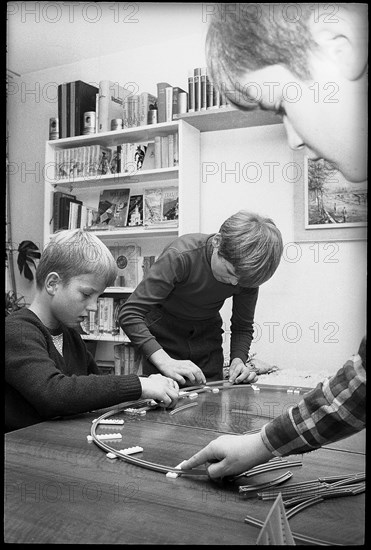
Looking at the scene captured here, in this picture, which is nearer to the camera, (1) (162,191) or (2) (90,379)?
(2) (90,379)

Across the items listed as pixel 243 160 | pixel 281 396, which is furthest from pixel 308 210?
pixel 281 396

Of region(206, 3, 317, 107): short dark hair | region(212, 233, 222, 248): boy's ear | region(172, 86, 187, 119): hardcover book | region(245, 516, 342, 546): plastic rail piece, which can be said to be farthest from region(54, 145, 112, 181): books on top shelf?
region(245, 516, 342, 546): plastic rail piece

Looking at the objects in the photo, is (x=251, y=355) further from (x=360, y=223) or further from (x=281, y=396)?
(x=360, y=223)


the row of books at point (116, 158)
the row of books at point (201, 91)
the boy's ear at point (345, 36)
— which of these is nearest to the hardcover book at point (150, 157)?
the row of books at point (116, 158)

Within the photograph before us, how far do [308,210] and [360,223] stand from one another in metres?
0.46

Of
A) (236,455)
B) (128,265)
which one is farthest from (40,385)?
(128,265)

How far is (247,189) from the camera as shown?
3.87 feet

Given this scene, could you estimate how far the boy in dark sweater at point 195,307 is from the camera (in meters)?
1.12

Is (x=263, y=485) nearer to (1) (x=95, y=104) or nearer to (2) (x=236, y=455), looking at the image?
(2) (x=236, y=455)

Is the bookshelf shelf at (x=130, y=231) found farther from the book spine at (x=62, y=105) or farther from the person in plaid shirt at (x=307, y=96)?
the person in plaid shirt at (x=307, y=96)

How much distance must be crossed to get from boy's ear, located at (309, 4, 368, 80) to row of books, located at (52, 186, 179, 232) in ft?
2.70

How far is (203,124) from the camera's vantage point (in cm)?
135

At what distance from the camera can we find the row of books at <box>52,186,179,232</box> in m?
1.37

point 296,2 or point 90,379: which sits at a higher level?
point 296,2
